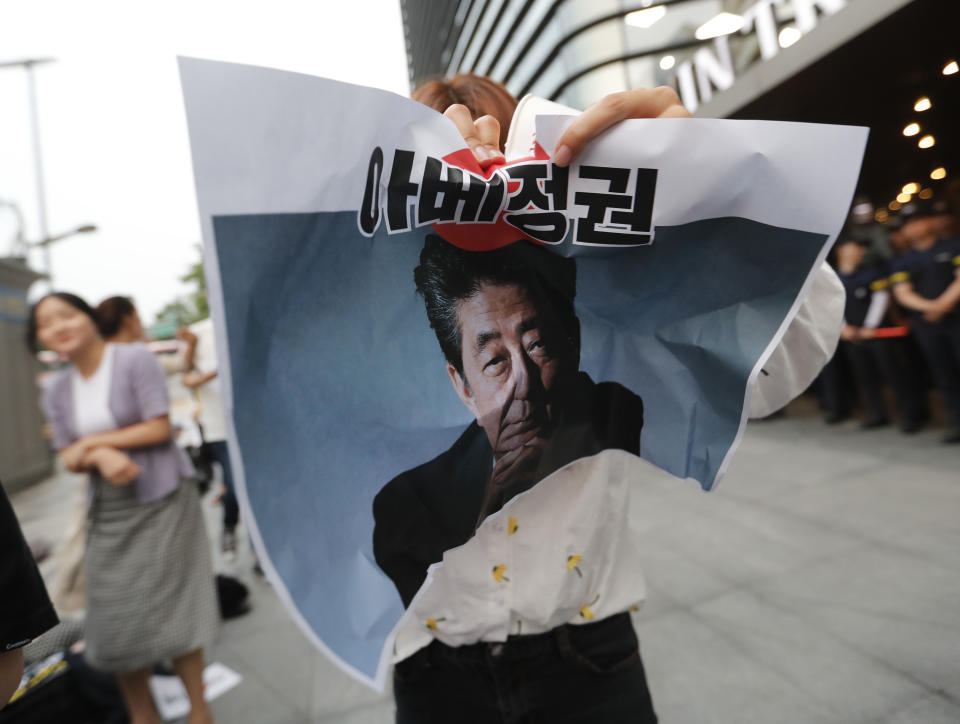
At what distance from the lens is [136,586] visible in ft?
6.63

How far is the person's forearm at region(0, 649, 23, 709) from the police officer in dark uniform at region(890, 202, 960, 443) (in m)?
5.50

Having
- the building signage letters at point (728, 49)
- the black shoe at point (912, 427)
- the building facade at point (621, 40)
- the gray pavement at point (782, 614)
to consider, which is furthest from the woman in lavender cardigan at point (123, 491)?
the building signage letters at point (728, 49)

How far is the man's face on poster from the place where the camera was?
816 millimetres

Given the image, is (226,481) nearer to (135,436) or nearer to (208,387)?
(208,387)

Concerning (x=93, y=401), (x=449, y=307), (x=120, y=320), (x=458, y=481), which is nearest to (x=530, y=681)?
(x=458, y=481)

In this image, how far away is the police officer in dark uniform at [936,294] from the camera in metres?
4.33

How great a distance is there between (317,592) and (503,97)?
0.91m

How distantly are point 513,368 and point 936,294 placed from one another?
5099mm

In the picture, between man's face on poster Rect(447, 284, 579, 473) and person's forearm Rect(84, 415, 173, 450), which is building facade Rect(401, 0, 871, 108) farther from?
person's forearm Rect(84, 415, 173, 450)

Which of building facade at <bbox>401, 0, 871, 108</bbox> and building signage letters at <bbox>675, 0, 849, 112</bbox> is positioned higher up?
building facade at <bbox>401, 0, 871, 108</bbox>

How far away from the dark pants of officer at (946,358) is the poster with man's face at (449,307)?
4775 mm

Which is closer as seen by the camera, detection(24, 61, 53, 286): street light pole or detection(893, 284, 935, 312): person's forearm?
detection(893, 284, 935, 312): person's forearm

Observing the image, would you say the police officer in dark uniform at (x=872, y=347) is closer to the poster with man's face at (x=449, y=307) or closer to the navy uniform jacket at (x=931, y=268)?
the navy uniform jacket at (x=931, y=268)

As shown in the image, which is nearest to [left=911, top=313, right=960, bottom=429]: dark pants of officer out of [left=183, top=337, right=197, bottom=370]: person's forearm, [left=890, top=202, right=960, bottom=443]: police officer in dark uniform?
[left=890, top=202, right=960, bottom=443]: police officer in dark uniform
